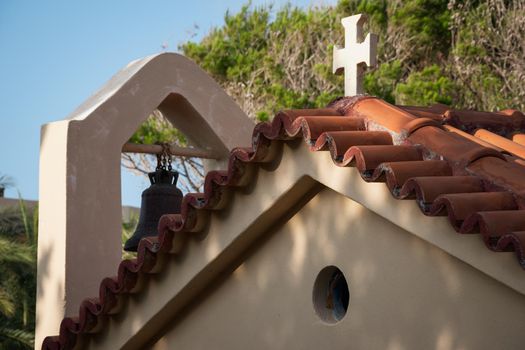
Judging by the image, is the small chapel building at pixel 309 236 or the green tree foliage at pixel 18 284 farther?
the green tree foliage at pixel 18 284

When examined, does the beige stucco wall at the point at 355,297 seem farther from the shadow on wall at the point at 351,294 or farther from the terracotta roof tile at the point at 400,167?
the terracotta roof tile at the point at 400,167

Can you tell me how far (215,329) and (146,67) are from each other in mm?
2152

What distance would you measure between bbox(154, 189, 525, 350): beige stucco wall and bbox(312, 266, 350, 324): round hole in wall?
0.12 feet

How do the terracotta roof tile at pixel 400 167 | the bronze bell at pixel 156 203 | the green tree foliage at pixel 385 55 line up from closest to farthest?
the terracotta roof tile at pixel 400 167 < the bronze bell at pixel 156 203 < the green tree foliage at pixel 385 55

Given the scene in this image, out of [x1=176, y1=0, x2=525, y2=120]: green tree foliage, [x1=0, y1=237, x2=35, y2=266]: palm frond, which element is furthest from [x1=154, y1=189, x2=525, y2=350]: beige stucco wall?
[x1=176, y1=0, x2=525, y2=120]: green tree foliage

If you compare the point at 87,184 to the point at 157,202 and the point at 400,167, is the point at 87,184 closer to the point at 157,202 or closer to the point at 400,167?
the point at 157,202

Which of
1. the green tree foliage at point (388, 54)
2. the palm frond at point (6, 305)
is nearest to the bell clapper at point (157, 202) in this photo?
the palm frond at point (6, 305)

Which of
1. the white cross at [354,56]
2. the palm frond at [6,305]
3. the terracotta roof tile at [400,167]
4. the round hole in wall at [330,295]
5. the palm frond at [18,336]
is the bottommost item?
the palm frond at [18,336]

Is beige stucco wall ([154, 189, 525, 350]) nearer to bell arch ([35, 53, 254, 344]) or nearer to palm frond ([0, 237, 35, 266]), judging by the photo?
bell arch ([35, 53, 254, 344])

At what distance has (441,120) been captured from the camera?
214 inches

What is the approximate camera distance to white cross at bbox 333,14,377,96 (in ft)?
18.3

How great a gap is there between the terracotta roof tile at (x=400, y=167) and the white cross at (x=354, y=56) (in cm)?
30

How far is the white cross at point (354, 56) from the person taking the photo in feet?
18.3

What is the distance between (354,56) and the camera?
566cm
